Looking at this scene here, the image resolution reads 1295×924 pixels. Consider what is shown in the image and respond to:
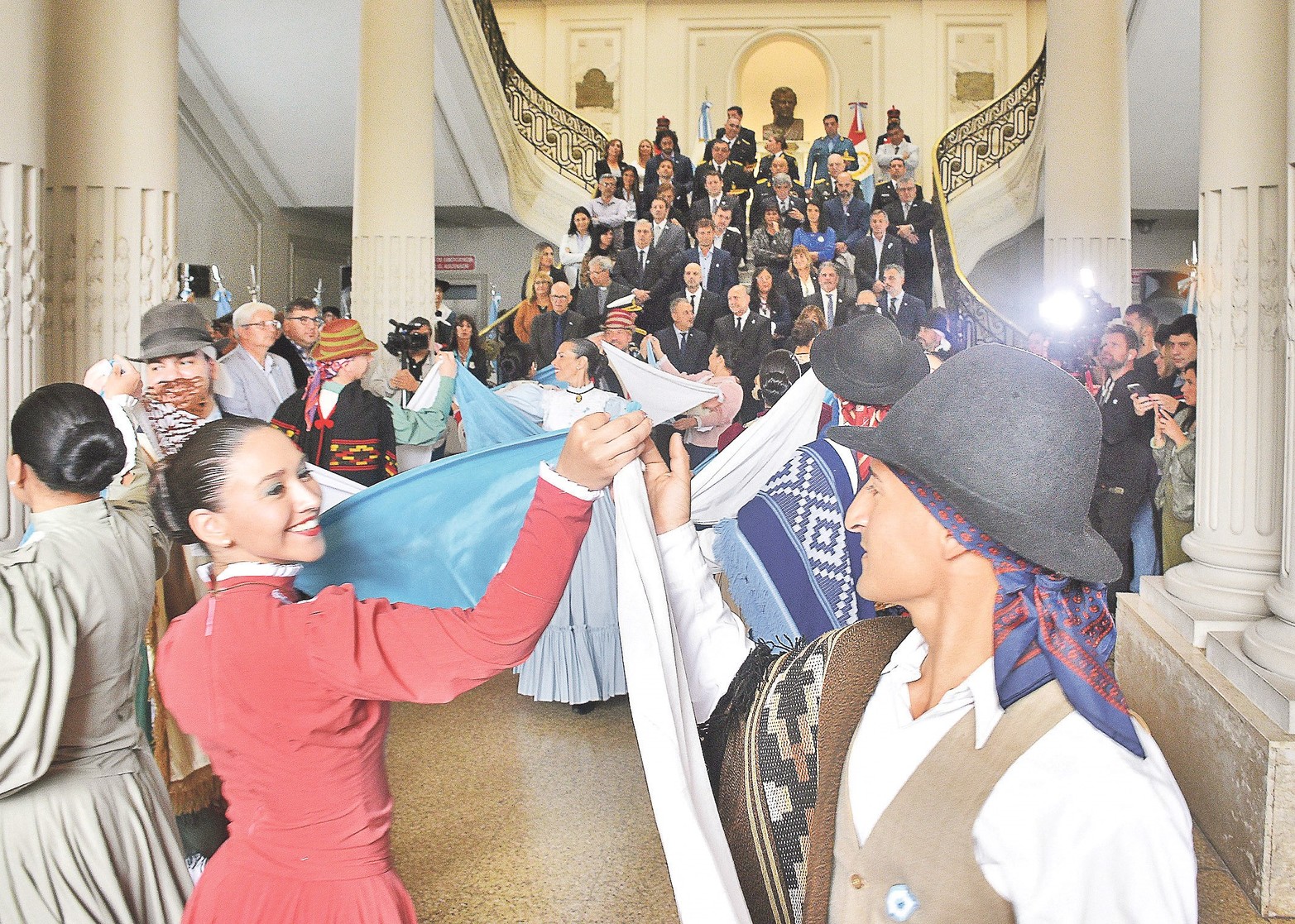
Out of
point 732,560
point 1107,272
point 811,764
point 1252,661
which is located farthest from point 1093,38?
point 811,764

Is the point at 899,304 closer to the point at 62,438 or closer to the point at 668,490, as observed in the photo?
the point at 668,490

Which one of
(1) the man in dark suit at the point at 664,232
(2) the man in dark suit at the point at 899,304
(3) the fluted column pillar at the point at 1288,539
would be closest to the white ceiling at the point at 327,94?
→ (1) the man in dark suit at the point at 664,232

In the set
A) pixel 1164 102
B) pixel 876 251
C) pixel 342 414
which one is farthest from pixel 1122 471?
pixel 1164 102

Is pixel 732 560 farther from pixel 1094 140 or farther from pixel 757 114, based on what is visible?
pixel 757 114

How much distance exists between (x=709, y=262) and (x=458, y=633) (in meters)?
8.56

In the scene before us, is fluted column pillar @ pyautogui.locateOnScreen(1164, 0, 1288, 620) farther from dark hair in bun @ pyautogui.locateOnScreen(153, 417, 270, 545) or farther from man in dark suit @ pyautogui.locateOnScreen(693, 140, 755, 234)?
man in dark suit @ pyautogui.locateOnScreen(693, 140, 755, 234)

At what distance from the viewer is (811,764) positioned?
1456mm

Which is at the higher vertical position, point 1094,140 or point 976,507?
point 1094,140

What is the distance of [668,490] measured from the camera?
5.81ft

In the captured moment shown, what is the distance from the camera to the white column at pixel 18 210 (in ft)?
10.3

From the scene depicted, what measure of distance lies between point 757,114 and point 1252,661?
1839 centimetres

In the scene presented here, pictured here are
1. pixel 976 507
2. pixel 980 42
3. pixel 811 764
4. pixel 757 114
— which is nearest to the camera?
pixel 976 507

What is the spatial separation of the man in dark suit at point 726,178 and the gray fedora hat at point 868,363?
8.77 meters

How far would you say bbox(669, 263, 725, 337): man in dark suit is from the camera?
30.6ft
